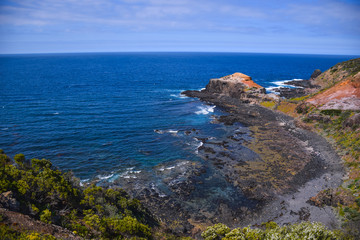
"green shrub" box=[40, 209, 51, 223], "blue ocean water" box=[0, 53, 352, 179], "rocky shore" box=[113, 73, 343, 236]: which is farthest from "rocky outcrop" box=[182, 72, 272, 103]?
"green shrub" box=[40, 209, 51, 223]

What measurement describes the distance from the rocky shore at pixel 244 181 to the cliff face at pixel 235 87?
117ft

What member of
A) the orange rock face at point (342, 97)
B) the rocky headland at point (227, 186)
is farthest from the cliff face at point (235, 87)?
the orange rock face at point (342, 97)

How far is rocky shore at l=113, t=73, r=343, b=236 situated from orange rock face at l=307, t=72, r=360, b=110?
1472 cm

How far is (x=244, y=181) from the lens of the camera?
41.3m

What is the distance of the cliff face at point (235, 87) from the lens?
3836 inches

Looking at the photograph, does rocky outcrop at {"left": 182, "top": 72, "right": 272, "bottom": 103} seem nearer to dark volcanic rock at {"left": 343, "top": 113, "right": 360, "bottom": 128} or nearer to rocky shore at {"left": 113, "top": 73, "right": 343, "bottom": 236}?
rocky shore at {"left": 113, "top": 73, "right": 343, "bottom": 236}

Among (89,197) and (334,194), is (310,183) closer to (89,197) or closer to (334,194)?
(334,194)

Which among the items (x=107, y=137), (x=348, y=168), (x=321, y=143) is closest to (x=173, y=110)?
(x=107, y=137)

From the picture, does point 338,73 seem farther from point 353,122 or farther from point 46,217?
point 46,217

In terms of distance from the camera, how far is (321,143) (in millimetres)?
55250

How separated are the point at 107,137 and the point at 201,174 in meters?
28.0

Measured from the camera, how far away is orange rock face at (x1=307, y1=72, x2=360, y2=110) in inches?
2591

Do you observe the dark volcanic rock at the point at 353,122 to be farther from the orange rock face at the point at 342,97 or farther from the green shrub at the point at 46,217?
the green shrub at the point at 46,217

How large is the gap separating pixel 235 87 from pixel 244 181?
66965mm
